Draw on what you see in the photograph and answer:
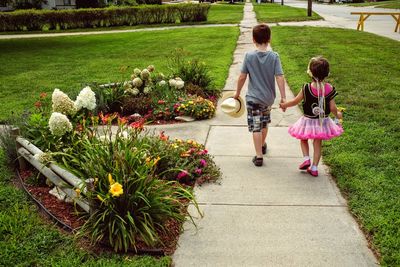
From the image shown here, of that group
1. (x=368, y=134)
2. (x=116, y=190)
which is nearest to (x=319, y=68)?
(x=368, y=134)

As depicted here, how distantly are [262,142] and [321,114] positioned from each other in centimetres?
91

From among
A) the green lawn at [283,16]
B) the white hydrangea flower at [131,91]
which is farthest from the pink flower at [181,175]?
the green lawn at [283,16]

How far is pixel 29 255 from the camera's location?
3504mm

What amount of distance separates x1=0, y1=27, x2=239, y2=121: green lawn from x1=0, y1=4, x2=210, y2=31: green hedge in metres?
5.06

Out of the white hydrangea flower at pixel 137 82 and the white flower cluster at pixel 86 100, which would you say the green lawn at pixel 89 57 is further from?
the white flower cluster at pixel 86 100

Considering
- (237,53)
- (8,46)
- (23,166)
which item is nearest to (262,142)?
(23,166)

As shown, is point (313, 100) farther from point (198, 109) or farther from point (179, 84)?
point (179, 84)

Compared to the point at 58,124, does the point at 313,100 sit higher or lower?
higher

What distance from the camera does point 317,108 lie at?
181 inches

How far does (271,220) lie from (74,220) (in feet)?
5.87

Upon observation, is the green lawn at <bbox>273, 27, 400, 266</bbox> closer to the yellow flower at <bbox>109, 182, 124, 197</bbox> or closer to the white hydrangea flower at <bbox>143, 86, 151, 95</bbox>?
the yellow flower at <bbox>109, 182, 124, 197</bbox>

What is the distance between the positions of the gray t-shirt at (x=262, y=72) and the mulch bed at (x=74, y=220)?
183 cm

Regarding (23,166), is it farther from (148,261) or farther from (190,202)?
(148,261)

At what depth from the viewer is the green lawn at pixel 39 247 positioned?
3.38m
